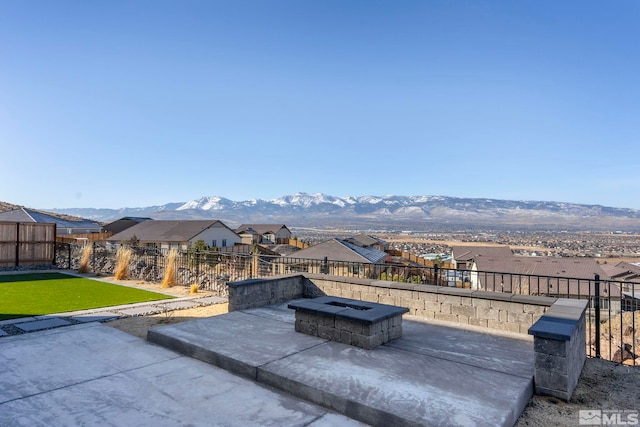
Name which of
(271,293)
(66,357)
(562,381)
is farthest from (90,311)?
(562,381)

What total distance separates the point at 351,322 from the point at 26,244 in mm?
16484

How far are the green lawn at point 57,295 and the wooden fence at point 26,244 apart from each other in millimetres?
2536

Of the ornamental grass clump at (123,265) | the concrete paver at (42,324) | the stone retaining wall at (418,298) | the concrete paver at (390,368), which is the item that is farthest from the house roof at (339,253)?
the concrete paver at (390,368)

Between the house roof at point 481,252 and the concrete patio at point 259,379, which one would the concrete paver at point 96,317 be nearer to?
the concrete patio at point 259,379

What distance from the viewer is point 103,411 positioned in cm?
359

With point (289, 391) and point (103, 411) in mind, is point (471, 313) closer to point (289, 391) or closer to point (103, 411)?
point (289, 391)

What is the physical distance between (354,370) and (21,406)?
3.42 metres

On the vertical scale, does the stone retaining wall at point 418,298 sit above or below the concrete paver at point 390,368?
above

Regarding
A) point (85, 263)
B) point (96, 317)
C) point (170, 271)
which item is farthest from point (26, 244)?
point (96, 317)

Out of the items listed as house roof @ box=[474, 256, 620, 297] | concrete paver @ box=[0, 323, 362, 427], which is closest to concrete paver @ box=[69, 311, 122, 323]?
concrete paver @ box=[0, 323, 362, 427]

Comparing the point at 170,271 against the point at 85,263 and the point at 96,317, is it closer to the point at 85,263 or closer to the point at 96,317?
the point at 96,317

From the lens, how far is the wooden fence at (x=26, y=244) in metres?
15.2

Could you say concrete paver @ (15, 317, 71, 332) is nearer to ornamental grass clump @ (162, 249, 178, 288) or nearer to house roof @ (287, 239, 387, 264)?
ornamental grass clump @ (162, 249, 178, 288)

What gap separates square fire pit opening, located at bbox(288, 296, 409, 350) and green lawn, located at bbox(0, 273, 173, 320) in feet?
19.1
